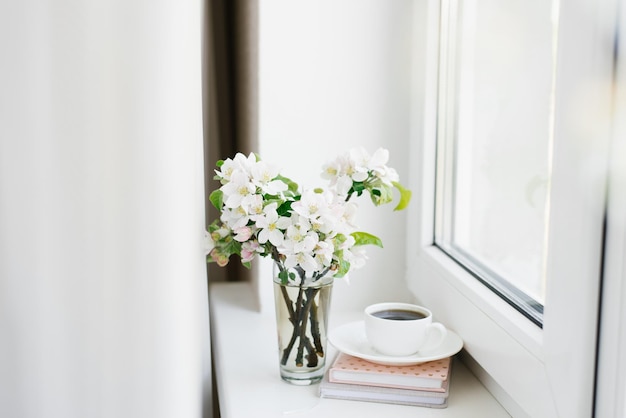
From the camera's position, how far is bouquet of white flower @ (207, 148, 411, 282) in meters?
0.86

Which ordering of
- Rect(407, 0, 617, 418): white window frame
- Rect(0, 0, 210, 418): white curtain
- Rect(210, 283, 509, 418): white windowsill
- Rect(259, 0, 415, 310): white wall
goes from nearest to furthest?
1. Rect(407, 0, 617, 418): white window frame
2. Rect(0, 0, 210, 418): white curtain
3. Rect(210, 283, 509, 418): white windowsill
4. Rect(259, 0, 415, 310): white wall

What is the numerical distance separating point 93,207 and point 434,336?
19.1 inches

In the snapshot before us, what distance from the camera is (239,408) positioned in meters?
0.89

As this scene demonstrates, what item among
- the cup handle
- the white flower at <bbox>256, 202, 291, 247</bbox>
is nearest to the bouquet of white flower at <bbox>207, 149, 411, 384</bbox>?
the white flower at <bbox>256, 202, 291, 247</bbox>

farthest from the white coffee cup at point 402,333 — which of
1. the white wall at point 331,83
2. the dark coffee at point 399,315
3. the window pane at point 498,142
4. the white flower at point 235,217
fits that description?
the white wall at point 331,83

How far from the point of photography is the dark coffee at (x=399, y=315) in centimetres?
96

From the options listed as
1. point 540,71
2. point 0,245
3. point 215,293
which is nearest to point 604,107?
point 540,71

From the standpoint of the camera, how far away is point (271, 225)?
87 centimetres

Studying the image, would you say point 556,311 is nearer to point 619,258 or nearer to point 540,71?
point 619,258

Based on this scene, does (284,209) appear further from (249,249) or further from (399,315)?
(399,315)

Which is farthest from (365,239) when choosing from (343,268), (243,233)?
(243,233)

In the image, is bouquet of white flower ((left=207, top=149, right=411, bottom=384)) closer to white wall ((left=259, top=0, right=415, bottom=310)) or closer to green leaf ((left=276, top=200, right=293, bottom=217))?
green leaf ((left=276, top=200, right=293, bottom=217))

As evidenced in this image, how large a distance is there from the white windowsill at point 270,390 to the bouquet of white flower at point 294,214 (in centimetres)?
16

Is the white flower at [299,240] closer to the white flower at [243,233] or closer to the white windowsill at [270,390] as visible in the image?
the white flower at [243,233]
